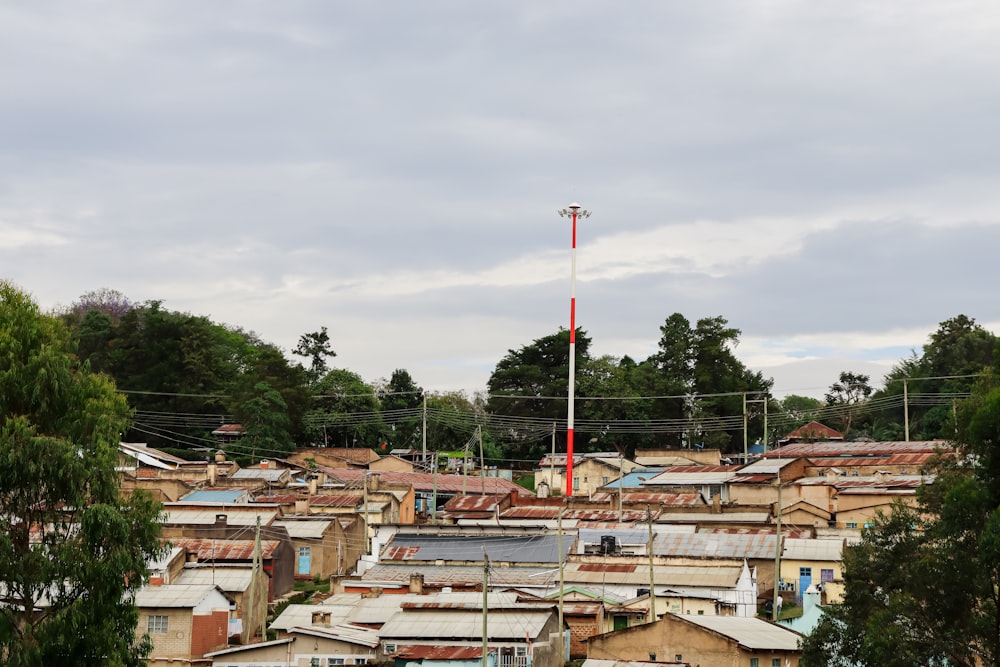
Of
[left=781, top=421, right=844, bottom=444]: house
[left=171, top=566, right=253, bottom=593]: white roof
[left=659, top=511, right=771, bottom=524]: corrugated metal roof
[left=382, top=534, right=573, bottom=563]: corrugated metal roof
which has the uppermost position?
[left=781, top=421, right=844, bottom=444]: house

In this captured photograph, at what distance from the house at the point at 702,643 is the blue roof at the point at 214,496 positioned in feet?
94.3

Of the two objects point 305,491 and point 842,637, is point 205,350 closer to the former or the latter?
point 305,491

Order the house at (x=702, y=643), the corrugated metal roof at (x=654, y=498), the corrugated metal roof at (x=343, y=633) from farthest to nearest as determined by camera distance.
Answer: the corrugated metal roof at (x=654, y=498) → the corrugated metal roof at (x=343, y=633) → the house at (x=702, y=643)

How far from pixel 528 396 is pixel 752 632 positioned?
58.5 meters

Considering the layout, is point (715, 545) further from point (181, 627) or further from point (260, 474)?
point (260, 474)

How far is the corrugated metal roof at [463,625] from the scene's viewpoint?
117 ft

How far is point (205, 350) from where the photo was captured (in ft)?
303

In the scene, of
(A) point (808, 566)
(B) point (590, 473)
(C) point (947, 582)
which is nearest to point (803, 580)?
(A) point (808, 566)

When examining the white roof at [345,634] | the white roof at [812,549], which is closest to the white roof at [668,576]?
the white roof at [812,549]

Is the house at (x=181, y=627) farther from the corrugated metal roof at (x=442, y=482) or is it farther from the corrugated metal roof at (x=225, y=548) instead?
the corrugated metal roof at (x=442, y=482)

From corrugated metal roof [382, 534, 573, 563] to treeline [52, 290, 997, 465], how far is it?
33.1m

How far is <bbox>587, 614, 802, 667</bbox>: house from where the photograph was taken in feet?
114

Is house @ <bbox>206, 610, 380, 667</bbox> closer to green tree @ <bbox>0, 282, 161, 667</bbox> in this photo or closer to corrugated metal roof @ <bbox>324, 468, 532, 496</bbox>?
green tree @ <bbox>0, 282, 161, 667</bbox>

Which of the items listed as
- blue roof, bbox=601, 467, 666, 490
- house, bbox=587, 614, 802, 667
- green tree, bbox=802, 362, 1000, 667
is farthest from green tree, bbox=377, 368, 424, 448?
green tree, bbox=802, 362, 1000, 667
